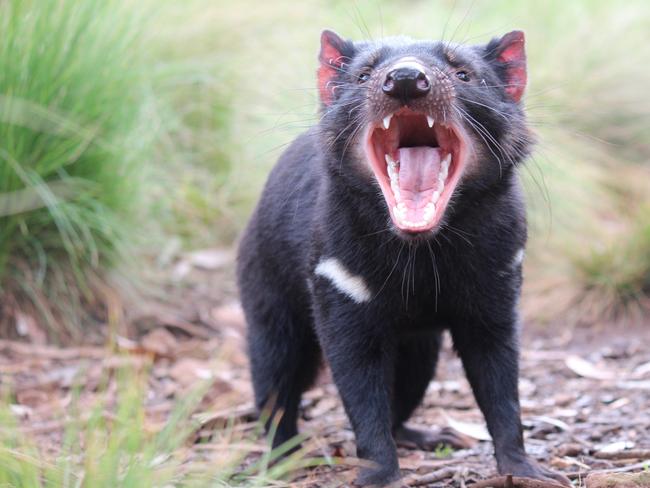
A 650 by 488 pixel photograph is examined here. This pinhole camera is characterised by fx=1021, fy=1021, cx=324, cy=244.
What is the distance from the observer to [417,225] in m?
2.73

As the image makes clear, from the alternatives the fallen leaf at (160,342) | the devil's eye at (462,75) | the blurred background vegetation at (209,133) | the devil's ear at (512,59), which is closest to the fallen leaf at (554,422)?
the blurred background vegetation at (209,133)

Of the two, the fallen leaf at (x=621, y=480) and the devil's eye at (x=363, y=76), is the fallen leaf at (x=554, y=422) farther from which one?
the devil's eye at (x=363, y=76)

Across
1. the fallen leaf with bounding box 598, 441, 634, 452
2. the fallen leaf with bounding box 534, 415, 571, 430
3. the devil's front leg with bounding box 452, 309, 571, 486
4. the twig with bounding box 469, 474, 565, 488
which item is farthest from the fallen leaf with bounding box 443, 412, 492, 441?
the twig with bounding box 469, 474, 565, 488

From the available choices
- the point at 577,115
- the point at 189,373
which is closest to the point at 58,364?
the point at 189,373

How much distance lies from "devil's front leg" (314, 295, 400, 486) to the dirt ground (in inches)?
6.9

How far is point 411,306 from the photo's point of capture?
9.76ft

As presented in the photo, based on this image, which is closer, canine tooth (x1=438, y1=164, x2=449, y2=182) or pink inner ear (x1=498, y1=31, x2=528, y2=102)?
canine tooth (x1=438, y1=164, x2=449, y2=182)

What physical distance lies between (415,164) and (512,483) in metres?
0.93

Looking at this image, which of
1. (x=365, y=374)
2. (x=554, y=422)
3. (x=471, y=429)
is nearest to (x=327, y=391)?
(x=471, y=429)

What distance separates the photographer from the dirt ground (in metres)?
3.26

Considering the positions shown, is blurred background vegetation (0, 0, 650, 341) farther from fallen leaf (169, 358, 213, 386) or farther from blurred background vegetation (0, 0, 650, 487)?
fallen leaf (169, 358, 213, 386)

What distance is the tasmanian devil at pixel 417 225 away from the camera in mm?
2814

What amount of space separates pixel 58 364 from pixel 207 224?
1.65 metres

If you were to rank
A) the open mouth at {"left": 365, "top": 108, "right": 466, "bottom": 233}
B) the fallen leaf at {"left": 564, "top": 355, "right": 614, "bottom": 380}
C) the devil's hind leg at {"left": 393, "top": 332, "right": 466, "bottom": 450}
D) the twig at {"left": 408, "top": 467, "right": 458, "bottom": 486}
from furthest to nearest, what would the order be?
the fallen leaf at {"left": 564, "top": 355, "right": 614, "bottom": 380} → the devil's hind leg at {"left": 393, "top": 332, "right": 466, "bottom": 450} → the twig at {"left": 408, "top": 467, "right": 458, "bottom": 486} → the open mouth at {"left": 365, "top": 108, "right": 466, "bottom": 233}
